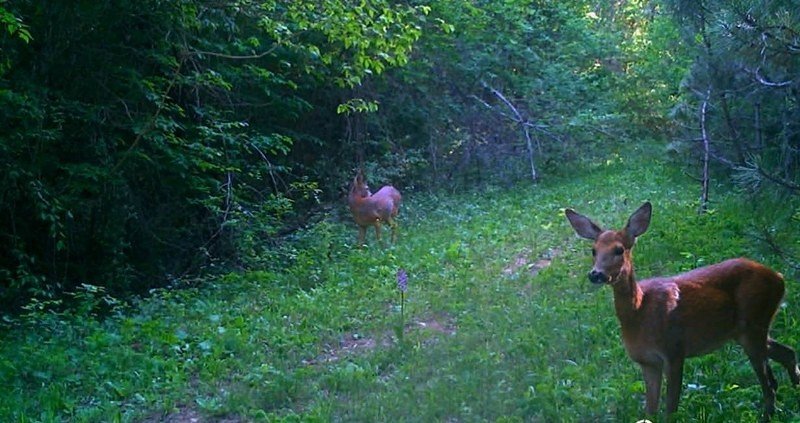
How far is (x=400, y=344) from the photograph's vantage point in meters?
8.38

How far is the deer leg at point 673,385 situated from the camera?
18.1 ft

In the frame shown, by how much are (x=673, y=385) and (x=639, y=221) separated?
112 cm

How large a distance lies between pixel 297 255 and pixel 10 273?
434cm

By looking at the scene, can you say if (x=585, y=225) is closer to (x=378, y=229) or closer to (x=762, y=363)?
(x=762, y=363)


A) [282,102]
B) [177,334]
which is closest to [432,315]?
[177,334]

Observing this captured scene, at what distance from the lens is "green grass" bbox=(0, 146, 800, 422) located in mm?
6562

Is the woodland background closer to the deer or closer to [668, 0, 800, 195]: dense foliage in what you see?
[668, 0, 800, 195]: dense foliage

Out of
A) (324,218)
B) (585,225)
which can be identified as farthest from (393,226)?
(585,225)

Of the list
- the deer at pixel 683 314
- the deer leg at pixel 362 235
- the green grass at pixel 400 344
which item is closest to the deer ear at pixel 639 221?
the deer at pixel 683 314

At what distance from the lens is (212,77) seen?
1267 centimetres

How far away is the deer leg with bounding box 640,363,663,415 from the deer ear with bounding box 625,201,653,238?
35.2 inches

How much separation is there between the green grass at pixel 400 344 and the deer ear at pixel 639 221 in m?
1.12

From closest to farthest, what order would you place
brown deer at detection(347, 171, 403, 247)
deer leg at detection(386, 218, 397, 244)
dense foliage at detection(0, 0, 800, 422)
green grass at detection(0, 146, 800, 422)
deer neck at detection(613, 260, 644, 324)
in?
deer neck at detection(613, 260, 644, 324)
green grass at detection(0, 146, 800, 422)
dense foliage at detection(0, 0, 800, 422)
deer leg at detection(386, 218, 397, 244)
brown deer at detection(347, 171, 403, 247)

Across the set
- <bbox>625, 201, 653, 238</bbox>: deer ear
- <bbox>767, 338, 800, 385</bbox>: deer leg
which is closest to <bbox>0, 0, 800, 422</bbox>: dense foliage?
<bbox>767, 338, 800, 385</bbox>: deer leg
